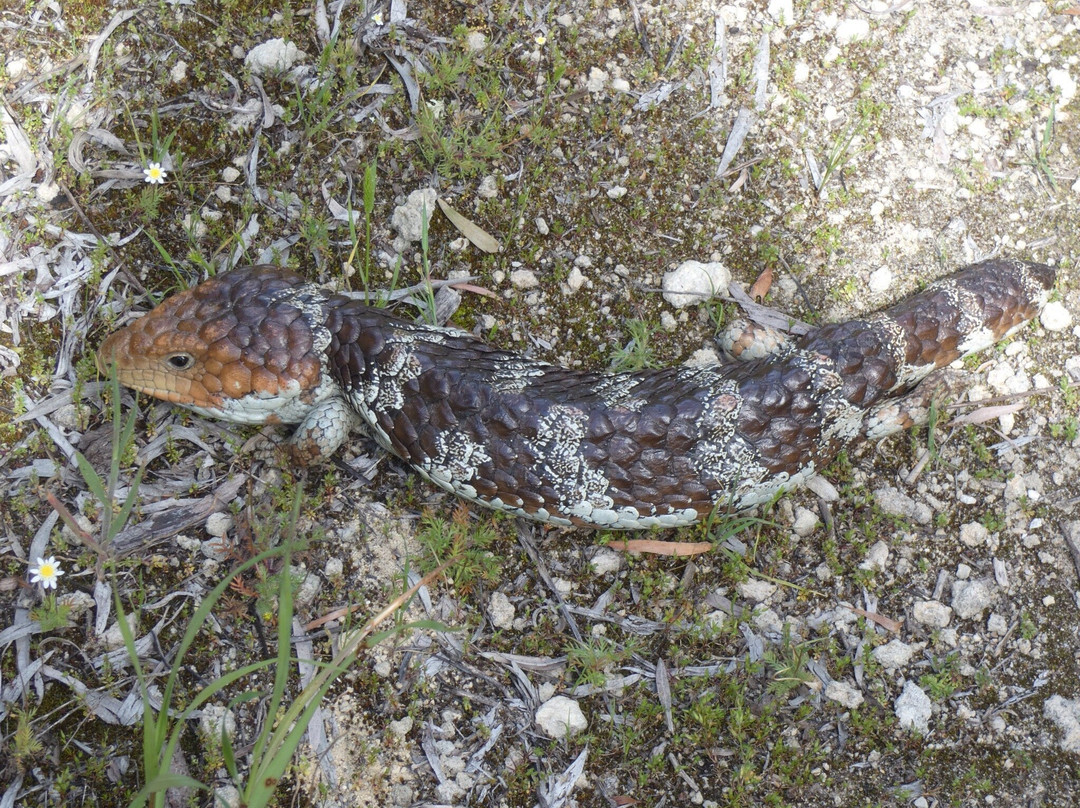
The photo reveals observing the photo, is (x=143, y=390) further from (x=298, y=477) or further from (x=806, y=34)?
(x=806, y=34)

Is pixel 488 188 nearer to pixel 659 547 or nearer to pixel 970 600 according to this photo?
pixel 659 547

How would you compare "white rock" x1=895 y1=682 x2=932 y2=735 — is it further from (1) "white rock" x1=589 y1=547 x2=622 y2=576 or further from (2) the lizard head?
(2) the lizard head

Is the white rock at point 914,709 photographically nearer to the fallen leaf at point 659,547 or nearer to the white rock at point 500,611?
the fallen leaf at point 659,547

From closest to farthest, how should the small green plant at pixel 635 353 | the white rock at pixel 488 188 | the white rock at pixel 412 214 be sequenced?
the small green plant at pixel 635 353, the white rock at pixel 412 214, the white rock at pixel 488 188

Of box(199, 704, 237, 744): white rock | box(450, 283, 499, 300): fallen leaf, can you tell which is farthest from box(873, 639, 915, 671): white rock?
box(199, 704, 237, 744): white rock

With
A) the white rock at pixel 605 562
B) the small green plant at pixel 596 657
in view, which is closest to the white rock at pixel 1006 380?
the white rock at pixel 605 562
